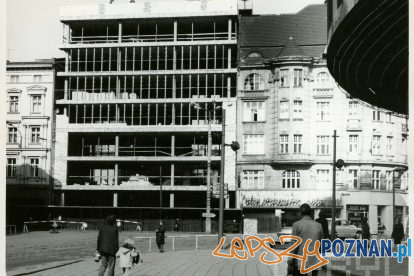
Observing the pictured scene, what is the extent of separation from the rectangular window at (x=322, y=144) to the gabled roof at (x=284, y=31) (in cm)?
145

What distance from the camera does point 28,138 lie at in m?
12.7

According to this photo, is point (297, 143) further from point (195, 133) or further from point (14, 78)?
point (14, 78)

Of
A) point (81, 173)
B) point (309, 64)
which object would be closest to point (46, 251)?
point (81, 173)

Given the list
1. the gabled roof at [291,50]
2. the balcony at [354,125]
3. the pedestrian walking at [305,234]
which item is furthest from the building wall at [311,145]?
the pedestrian walking at [305,234]

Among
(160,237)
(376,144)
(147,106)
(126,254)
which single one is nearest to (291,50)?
(376,144)

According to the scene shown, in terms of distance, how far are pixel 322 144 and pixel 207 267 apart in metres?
3.11

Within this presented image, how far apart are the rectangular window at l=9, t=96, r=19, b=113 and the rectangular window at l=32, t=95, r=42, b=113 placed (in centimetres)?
60

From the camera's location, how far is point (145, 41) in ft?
46.7

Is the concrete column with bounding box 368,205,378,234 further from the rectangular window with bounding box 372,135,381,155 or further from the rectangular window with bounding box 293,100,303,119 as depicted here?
the rectangular window with bounding box 293,100,303,119

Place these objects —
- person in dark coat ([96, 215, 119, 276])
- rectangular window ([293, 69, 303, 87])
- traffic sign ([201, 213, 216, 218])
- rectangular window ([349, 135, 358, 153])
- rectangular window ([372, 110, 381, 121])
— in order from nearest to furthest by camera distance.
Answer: person in dark coat ([96, 215, 119, 276]), rectangular window ([349, 135, 358, 153]), rectangular window ([372, 110, 381, 121]), rectangular window ([293, 69, 303, 87]), traffic sign ([201, 213, 216, 218])

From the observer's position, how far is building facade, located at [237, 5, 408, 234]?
1184 centimetres

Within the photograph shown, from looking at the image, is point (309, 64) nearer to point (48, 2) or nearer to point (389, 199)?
point (389, 199)

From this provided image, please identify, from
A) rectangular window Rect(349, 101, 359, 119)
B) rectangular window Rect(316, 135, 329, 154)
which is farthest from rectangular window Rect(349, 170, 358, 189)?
rectangular window Rect(349, 101, 359, 119)

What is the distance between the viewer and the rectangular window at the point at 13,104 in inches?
480
